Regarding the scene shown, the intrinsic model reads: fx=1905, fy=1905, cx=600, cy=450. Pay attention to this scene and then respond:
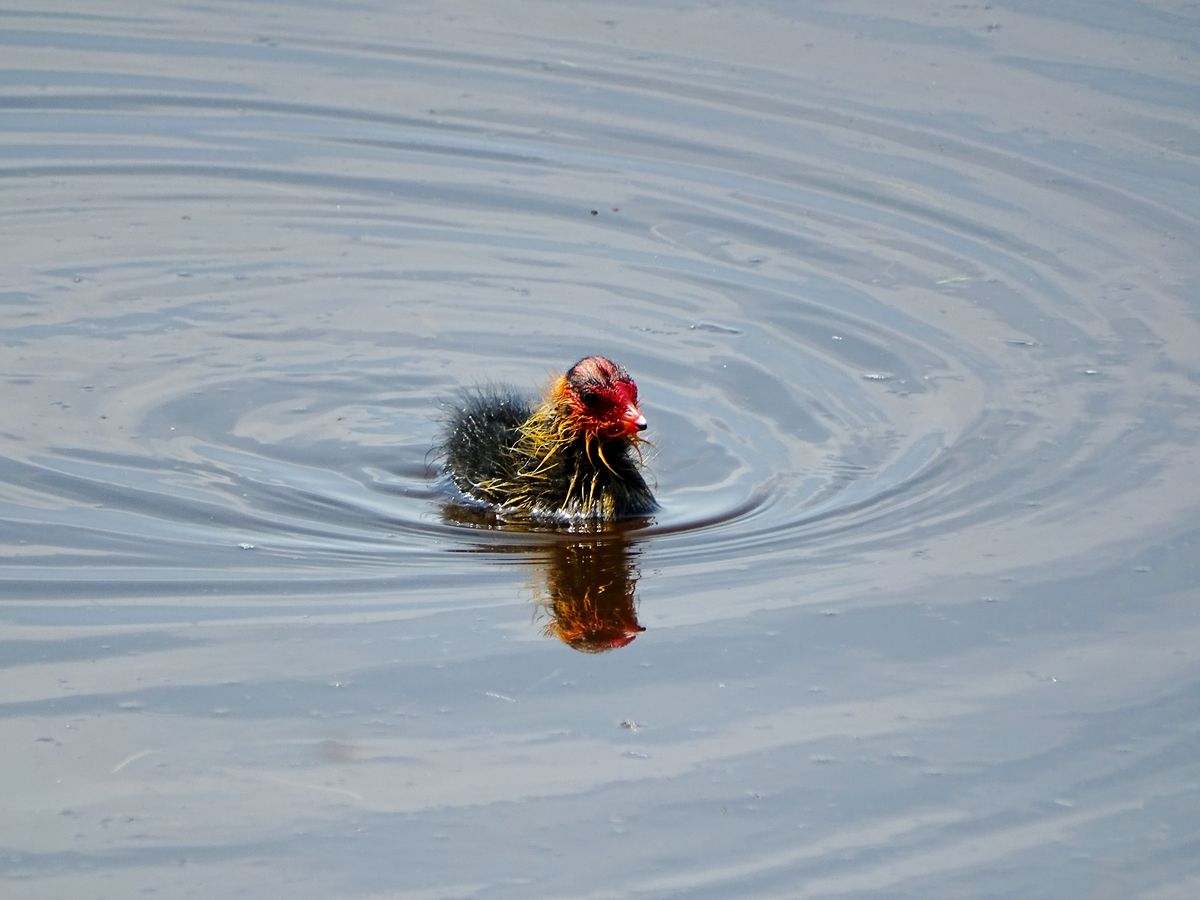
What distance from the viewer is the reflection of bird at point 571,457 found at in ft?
27.6

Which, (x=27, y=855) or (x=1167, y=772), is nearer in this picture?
(x=27, y=855)

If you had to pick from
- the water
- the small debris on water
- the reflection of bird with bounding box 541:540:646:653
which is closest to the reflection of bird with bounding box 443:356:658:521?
the water

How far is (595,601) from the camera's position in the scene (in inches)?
293

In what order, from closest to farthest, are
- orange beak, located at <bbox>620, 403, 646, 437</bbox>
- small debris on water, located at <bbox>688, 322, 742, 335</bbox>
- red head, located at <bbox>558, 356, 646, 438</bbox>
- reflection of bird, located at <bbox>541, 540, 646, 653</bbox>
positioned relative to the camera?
reflection of bird, located at <bbox>541, 540, 646, 653</bbox> < orange beak, located at <bbox>620, 403, 646, 437</bbox> < red head, located at <bbox>558, 356, 646, 438</bbox> < small debris on water, located at <bbox>688, 322, 742, 335</bbox>

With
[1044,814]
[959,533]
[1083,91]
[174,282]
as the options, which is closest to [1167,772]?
[1044,814]

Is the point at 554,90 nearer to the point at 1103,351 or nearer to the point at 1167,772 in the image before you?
the point at 1103,351

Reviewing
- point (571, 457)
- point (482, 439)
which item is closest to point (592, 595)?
point (571, 457)

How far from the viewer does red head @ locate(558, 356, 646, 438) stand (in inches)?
329

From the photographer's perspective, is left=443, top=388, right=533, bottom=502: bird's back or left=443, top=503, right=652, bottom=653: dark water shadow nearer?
left=443, top=503, right=652, bottom=653: dark water shadow

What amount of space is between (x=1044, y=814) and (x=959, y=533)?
2.15m

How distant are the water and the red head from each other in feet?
1.60

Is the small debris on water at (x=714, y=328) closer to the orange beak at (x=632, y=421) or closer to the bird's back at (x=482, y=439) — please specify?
the bird's back at (x=482, y=439)

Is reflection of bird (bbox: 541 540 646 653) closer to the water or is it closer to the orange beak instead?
the water

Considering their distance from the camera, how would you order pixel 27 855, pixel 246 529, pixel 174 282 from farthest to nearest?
pixel 174 282, pixel 246 529, pixel 27 855
